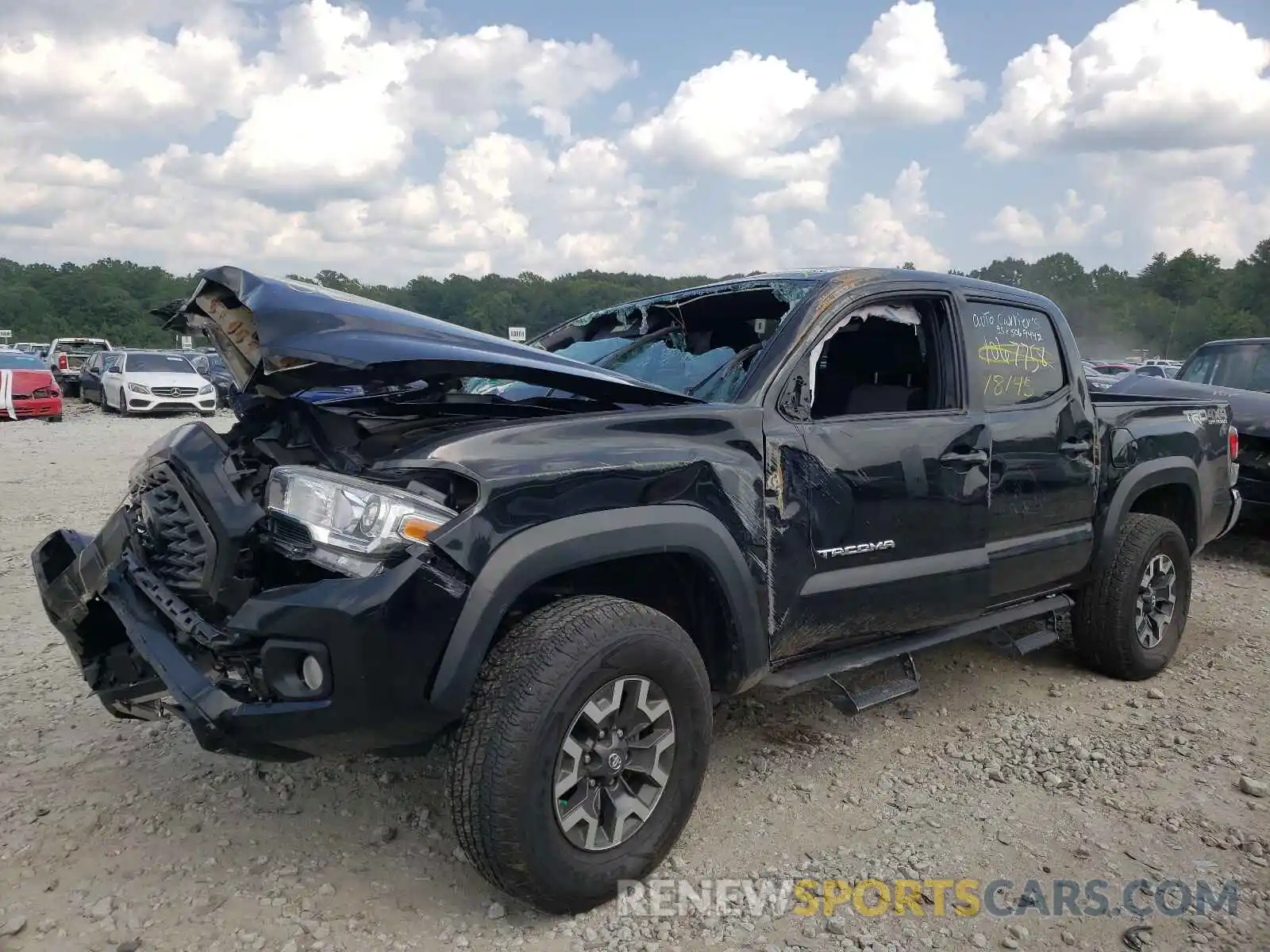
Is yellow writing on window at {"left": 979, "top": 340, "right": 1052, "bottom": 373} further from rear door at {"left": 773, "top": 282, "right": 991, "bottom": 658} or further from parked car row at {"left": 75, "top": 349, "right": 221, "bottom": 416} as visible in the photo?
parked car row at {"left": 75, "top": 349, "right": 221, "bottom": 416}

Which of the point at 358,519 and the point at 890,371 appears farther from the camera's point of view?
the point at 890,371

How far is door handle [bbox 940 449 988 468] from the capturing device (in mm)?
3580

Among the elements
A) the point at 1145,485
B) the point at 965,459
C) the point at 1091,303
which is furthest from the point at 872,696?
the point at 1091,303

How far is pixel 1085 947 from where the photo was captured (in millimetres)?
2588

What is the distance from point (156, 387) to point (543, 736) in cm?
1998

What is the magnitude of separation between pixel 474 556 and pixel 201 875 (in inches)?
53.7

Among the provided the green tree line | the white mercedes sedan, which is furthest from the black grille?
the green tree line

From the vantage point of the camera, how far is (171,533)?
2.80 metres

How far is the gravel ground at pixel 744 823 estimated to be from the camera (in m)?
2.61

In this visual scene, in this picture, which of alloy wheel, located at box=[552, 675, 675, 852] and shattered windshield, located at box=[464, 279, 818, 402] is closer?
alloy wheel, located at box=[552, 675, 675, 852]

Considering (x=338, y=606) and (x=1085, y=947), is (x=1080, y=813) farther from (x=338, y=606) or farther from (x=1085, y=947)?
(x=338, y=606)

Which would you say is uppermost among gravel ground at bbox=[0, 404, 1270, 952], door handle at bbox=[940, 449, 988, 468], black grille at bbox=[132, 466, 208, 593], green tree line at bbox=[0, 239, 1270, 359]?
green tree line at bbox=[0, 239, 1270, 359]

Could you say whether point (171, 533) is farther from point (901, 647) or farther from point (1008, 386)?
point (1008, 386)

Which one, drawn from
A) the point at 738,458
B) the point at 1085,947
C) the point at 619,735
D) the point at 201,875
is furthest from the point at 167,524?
the point at 1085,947
